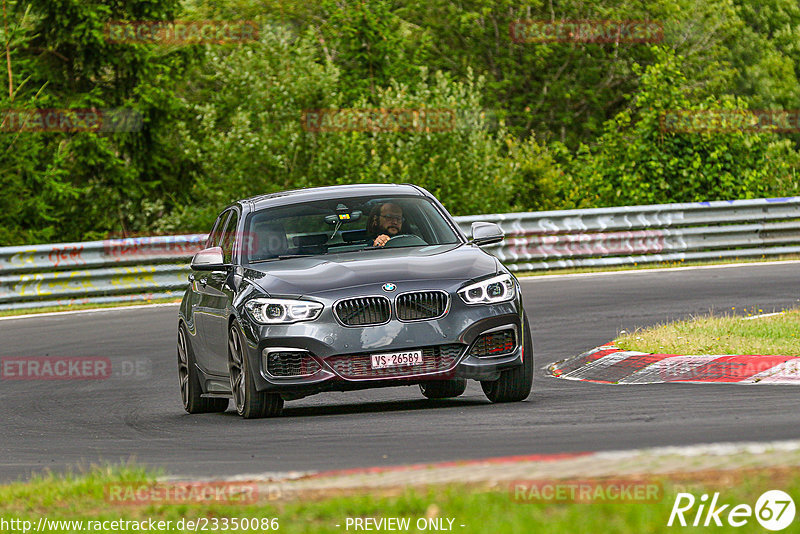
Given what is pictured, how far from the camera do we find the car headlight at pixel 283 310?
9859 mm

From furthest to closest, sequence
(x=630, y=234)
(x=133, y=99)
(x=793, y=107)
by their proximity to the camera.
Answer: (x=793, y=107)
(x=133, y=99)
(x=630, y=234)

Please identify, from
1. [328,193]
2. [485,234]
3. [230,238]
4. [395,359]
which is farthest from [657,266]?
[395,359]

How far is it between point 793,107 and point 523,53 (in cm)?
1949

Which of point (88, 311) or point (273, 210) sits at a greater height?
point (273, 210)

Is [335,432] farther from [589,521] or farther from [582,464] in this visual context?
[589,521]

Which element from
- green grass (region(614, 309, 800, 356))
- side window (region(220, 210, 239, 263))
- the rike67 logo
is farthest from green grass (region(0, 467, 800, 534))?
green grass (region(614, 309, 800, 356))

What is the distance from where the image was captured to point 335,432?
30.0 feet

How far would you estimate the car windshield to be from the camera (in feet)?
36.3

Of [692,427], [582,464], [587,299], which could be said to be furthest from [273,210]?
[587,299]

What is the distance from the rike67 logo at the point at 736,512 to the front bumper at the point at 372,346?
15.4ft

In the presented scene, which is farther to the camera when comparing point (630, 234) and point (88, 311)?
point (630, 234)

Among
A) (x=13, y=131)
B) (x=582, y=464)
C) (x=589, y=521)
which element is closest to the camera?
(x=589, y=521)
